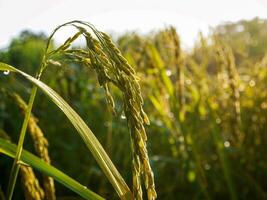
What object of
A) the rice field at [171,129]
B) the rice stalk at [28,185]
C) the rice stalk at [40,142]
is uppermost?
Result: the rice stalk at [40,142]

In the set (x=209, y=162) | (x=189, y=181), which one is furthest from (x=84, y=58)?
(x=209, y=162)

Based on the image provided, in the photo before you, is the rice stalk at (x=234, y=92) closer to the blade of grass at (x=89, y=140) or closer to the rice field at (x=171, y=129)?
the rice field at (x=171, y=129)

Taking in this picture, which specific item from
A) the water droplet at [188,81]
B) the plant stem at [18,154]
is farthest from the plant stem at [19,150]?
the water droplet at [188,81]

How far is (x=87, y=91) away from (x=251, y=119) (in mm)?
1184

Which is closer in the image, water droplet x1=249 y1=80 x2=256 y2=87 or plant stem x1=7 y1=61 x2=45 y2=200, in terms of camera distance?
plant stem x1=7 y1=61 x2=45 y2=200

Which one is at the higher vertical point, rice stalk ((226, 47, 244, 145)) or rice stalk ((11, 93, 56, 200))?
rice stalk ((11, 93, 56, 200))

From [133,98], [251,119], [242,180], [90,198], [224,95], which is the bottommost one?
[242,180]

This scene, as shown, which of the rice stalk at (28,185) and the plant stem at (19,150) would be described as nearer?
the plant stem at (19,150)

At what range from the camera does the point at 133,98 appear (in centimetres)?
72

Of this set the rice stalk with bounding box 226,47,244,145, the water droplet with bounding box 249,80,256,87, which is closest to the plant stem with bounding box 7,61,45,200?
the rice stalk with bounding box 226,47,244,145

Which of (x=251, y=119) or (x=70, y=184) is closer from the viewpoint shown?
(x=70, y=184)

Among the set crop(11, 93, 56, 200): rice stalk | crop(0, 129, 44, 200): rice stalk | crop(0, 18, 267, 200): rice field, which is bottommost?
crop(0, 18, 267, 200): rice field

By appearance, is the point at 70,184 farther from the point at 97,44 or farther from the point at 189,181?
the point at 189,181

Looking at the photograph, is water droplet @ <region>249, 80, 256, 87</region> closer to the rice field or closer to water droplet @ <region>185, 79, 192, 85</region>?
the rice field
